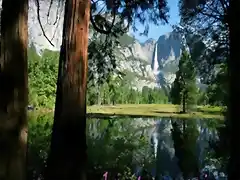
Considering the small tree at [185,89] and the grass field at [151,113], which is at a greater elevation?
the small tree at [185,89]

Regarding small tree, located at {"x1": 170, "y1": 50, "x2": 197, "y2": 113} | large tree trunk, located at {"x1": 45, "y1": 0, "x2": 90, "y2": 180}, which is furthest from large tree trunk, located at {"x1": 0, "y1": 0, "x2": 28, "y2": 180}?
small tree, located at {"x1": 170, "y1": 50, "x2": 197, "y2": 113}

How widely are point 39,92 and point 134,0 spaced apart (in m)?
41.1

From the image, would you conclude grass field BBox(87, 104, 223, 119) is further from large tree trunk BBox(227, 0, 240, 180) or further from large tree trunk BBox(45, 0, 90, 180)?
large tree trunk BBox(227, 0, 240, 180)

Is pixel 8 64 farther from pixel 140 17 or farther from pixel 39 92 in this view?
pixel 39 92

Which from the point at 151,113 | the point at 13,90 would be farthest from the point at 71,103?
the point at 151,113

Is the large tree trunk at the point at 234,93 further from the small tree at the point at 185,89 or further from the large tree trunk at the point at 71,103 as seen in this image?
the small tree at the point at 185,89

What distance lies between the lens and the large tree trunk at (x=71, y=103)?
3.93 meters

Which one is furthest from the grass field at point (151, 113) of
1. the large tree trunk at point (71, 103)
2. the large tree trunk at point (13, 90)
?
the large tree trunk at point (13, 90)

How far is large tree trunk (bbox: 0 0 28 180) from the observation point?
341 centimetres

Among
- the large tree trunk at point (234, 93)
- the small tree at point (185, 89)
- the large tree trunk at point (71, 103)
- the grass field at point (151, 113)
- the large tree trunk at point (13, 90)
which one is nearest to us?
the large tree trunk at point (234, 93)

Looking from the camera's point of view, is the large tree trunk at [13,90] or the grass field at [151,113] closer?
the large tree trunk at [13,90]

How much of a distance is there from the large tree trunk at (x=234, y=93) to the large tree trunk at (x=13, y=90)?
73.9 inches

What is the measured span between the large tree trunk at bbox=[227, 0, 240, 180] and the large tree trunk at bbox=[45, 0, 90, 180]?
1544mm

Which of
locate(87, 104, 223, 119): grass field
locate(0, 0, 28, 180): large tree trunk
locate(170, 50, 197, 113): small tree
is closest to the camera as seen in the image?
locate(0, 0, 28, 180): large tree trunk
